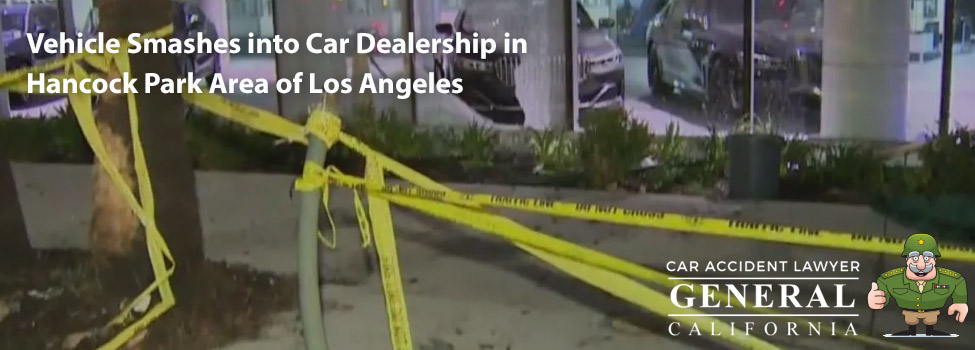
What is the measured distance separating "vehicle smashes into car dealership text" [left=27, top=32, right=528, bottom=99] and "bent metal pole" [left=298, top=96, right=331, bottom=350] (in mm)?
245

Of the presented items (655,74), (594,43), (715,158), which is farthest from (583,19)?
(715,158)

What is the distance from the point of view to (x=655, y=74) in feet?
8.84

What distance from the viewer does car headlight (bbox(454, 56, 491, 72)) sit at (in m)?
2.13

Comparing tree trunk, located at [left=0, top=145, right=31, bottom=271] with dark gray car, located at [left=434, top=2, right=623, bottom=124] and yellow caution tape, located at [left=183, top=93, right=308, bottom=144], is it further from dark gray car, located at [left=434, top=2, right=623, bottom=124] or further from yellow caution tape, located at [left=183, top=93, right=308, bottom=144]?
dark gray car, located at [left=434, top=2, right=623, bottom=124]

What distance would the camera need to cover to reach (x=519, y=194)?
2.04 meters

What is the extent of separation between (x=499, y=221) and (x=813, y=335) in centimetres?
53

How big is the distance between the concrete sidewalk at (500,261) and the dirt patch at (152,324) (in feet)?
0.14

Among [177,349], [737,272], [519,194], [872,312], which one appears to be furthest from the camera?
[519,194]

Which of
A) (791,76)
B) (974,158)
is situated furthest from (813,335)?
(791,76)

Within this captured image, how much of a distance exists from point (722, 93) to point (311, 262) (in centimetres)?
148

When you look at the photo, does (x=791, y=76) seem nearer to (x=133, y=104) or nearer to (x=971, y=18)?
(x=971, y=18)

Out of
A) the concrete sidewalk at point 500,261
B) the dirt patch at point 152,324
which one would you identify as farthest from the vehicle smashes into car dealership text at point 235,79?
the dirt patch at point 152,324

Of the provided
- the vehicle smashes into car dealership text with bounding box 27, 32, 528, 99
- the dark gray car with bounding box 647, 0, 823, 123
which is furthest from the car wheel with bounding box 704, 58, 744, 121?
the vehicle smashes into car dealership text with bounding box 27, 32, 528, 99

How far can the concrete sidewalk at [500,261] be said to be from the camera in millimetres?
1663
